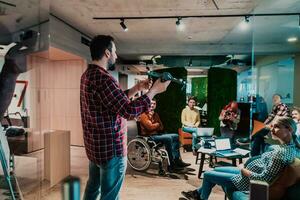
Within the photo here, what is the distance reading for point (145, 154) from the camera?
3865mm

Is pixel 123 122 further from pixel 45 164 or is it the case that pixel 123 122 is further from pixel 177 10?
pixel 177 10

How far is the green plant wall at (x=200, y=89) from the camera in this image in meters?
8.92

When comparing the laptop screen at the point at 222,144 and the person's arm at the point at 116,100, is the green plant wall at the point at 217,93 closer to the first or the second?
the laptop screen at the point at 222,144

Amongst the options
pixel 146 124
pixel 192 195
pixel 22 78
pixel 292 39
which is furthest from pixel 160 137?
pixel 292 39

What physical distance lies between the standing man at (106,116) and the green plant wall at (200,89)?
780 centimetres

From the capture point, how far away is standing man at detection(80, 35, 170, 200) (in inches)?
46.7

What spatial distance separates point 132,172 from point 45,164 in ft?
4.41

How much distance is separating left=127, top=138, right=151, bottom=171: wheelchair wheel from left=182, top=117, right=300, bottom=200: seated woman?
1426mm

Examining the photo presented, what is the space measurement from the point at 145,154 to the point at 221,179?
67.9 inches

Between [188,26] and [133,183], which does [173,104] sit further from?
[133,183]

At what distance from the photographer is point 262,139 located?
4.38 metres

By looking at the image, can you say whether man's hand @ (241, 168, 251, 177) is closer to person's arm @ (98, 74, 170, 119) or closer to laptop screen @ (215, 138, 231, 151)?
person's arm @ (98, 74, 170, 119)

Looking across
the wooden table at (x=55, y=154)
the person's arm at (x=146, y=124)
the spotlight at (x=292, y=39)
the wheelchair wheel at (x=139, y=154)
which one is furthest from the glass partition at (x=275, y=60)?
the wooden table at (x=55, y=154)

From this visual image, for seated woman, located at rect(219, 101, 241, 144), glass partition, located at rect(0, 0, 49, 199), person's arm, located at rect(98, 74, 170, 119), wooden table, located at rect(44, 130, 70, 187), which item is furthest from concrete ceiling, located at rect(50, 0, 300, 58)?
person's arm, located at rect(98, 74, 170, 119)
